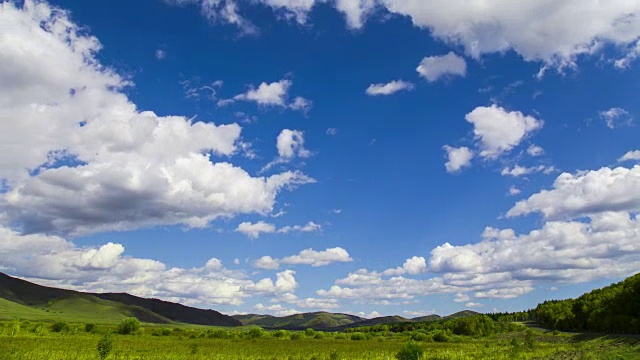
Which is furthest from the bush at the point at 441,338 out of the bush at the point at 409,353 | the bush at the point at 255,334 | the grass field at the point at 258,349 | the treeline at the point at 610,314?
the bush at the point at 409,353

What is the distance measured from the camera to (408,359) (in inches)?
1965

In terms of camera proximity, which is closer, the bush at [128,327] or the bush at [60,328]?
the bush at [60,328]

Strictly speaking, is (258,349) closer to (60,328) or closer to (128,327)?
(128,327)

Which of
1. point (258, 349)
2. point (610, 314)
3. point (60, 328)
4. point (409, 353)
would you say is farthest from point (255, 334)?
point (610, 314)

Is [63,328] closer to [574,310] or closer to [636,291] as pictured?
[636,291]

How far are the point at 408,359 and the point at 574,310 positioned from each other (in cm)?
15340

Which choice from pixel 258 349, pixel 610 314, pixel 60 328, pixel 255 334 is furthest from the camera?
pixel 255 334

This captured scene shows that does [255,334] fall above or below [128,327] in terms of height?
below

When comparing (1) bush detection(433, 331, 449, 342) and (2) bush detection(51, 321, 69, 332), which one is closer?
(2) bush detection(51, 321, 69, 332)

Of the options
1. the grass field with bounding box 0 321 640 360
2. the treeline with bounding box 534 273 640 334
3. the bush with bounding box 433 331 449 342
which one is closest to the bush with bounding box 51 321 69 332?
the grass field with bounding box 0 321 640 360

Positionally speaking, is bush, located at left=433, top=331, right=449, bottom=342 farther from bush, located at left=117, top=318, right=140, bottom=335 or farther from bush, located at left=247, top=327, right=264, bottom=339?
bush, located at left=117, top=318, right=140, bottom=335

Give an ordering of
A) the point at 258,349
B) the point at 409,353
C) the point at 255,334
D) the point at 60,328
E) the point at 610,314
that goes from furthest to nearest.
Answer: the point at 255,334 → the point at 610,314 → the point at 60,328 → the point at 258,349 → the point at 409,353

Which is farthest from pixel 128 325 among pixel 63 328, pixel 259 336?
pixel 259 336

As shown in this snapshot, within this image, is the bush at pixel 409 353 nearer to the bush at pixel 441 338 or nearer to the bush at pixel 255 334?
the bush at pixel 441 338
